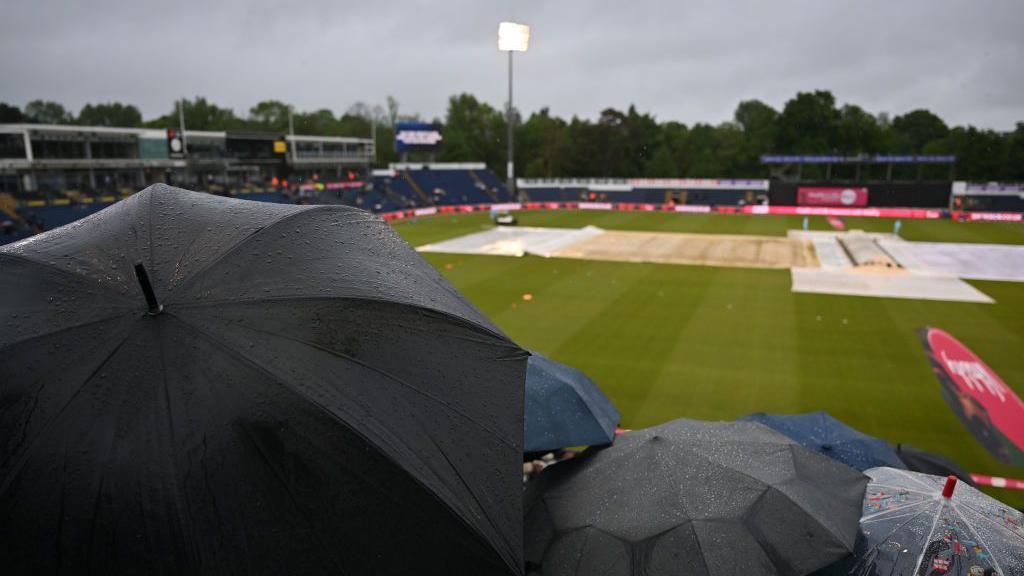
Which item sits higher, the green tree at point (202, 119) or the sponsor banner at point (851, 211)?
the green tree at point (202, 119)

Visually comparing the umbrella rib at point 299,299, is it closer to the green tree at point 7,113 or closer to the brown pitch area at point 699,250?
the brown pitch area at point 699,250

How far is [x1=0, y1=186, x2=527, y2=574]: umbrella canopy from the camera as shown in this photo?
6.30 feet

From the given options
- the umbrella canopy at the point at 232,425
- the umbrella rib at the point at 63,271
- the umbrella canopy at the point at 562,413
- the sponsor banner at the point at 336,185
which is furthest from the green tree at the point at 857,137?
the umbrella rib at the point at 63,271

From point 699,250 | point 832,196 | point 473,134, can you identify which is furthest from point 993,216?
point 473,134

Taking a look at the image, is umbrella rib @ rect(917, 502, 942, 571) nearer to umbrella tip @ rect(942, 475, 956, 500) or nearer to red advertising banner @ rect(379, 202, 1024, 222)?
umbrella tip @ rect(942, 475, 956, 500)

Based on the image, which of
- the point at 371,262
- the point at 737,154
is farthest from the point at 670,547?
the point at 737,154

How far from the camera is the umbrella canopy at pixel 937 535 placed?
374 centimetres

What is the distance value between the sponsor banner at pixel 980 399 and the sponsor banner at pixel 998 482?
75cm

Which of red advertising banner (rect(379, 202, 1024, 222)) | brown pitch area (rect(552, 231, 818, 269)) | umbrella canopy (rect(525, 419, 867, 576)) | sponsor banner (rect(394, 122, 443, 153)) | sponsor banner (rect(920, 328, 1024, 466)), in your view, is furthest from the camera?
sponsor banner (rect(394, 122, 443, 153))

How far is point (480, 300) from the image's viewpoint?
20.6m

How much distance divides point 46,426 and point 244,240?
97 cm

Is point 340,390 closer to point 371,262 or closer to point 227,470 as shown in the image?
point 227,470

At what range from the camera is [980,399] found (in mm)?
12438

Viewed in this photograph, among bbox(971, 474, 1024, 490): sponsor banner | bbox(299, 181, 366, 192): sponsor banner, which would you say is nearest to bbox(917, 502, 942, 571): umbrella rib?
bbox(971, 474, 1024, 490): sponsor banner
